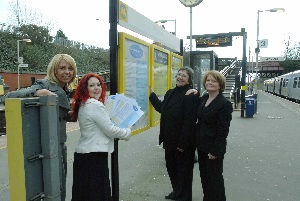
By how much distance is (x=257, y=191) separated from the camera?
15.3ft

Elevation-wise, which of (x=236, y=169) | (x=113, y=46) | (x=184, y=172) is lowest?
(x=236, y=169)

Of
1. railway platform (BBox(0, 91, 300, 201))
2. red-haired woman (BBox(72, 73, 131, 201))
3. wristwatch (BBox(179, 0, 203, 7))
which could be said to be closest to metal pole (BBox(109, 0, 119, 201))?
red-haired woman (BBox(72, 73, 131, 201))

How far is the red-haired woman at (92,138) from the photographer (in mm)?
2820

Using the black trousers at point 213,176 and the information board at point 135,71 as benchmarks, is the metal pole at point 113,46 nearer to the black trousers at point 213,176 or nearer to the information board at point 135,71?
the information board at point 135,71

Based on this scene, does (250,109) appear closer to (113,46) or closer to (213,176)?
(213,176)

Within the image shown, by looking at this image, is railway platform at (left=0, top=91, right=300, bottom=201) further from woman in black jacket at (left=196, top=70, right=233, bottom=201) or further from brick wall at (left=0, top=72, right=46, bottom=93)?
brick wall at (left=0, top=72, right=46, bottom=93)

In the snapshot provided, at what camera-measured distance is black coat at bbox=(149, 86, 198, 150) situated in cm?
390

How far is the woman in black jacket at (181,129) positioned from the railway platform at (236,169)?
39 centimetres

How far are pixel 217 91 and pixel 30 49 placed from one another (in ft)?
122

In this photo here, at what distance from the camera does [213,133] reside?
3533 mm

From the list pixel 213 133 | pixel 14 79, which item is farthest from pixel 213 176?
pixel 14 79

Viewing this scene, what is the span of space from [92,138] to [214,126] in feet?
4.51

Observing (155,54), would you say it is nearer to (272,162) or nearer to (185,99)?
(185,99)

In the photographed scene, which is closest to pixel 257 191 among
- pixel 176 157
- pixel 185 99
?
pixel 176 157
